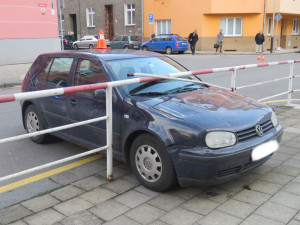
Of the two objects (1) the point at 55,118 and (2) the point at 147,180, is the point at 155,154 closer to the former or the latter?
(2) the point at 147,180

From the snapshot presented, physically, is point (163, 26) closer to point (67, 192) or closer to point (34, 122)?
point (34, 122)

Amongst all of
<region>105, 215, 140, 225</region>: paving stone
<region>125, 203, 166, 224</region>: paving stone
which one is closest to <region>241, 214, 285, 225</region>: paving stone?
<region>125, 203, 166, 224</region>: paving stone

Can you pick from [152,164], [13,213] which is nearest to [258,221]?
[152,164]

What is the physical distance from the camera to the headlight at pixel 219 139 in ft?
11.9

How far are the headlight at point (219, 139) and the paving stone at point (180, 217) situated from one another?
0.70 m

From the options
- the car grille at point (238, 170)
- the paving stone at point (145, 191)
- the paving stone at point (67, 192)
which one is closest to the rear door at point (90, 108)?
the paving stone at point (145, 191)

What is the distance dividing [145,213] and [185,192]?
2.11 feet

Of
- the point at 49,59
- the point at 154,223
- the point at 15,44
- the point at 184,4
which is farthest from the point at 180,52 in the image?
the point at 154,223

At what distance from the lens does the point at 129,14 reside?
3731cm

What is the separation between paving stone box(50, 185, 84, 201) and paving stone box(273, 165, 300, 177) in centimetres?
248

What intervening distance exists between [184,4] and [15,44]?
18.5m

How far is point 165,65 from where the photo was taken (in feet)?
17.1

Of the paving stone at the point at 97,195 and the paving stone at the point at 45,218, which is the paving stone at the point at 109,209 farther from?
the paving stone at the point at 45,218

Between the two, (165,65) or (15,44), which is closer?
(165,65)
